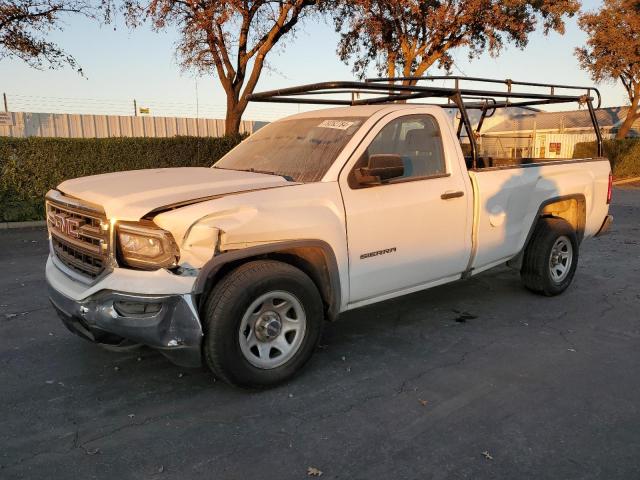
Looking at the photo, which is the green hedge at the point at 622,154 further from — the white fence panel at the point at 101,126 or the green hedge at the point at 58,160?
the green hedge at the point at 58,160

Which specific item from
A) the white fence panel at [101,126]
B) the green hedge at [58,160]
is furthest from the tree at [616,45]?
the green hedge at [58,160]

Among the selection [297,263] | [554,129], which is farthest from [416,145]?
[554,129]

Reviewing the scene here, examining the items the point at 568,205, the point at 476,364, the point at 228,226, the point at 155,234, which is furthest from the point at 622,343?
the point at 155,234

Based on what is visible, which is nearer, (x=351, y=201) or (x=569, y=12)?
(x=351, y=201)

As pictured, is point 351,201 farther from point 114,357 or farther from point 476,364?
point 114,357

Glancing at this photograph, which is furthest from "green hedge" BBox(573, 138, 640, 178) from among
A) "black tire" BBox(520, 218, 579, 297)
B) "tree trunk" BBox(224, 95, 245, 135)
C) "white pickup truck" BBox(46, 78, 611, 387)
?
"white pickup truck" BBox(46, 78, 611, 387)

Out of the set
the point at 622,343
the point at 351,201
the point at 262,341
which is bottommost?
the point at 622,343

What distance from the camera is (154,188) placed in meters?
3.42

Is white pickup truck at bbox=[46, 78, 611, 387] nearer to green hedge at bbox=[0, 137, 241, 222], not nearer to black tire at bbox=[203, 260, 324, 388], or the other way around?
black tire at bbox=[203, 260, 324, 388]

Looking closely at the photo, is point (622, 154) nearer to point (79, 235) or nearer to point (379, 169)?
point (379, 169)

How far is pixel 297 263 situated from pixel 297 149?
103 centimetres

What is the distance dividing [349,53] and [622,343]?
55.9 feet

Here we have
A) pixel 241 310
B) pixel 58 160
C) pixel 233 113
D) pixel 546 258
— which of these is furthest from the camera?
pixel 233 113

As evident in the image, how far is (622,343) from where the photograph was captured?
439 cm
